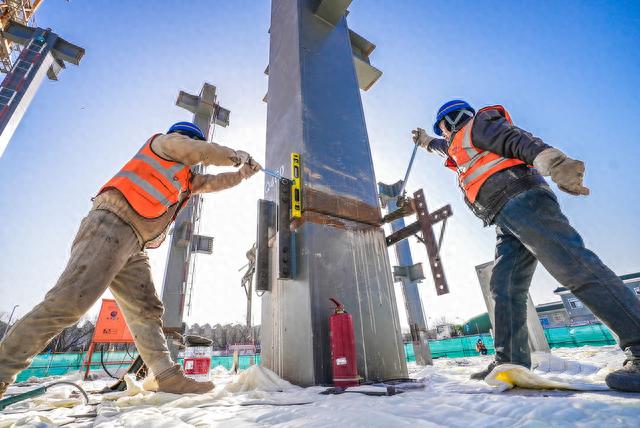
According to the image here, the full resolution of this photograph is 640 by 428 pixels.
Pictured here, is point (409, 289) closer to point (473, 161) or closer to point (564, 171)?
point (473, 161)

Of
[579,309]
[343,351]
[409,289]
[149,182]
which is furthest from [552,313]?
[149,182]

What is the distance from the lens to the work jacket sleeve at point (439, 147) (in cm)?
279

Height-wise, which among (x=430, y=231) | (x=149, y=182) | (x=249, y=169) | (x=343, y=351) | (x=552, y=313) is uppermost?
(x=552, y=313)

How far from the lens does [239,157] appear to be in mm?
2691

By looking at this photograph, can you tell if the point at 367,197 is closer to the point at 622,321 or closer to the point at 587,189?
the point at 587,189

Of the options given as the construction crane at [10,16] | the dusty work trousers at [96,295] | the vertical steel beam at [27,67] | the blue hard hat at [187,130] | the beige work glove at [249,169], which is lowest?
the dusty work trousers at [96,295]

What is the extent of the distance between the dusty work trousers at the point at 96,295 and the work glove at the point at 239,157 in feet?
3.26

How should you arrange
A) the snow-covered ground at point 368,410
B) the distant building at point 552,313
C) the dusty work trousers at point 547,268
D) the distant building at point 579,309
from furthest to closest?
1. the distant building at point 552,313
2. the distant building at point 579,309
3. the dusty work trousers at point 547,268
4. the snow-covered ground at point 368,410

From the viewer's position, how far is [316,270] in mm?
2627

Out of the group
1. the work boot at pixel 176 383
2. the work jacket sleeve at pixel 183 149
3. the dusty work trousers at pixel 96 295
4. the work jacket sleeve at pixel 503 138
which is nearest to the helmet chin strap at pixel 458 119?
the work jacket sleeve at pixel 503 138

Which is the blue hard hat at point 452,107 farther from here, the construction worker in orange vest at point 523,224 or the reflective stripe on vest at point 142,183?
the reflective stripe on vest at point 142,183

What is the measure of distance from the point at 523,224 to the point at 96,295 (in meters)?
2.64

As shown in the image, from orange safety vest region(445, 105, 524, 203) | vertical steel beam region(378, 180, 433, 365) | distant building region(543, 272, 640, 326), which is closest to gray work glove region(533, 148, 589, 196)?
orange safety vest region(445, 105, 524, 203)

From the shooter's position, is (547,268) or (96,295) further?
(96,295)
